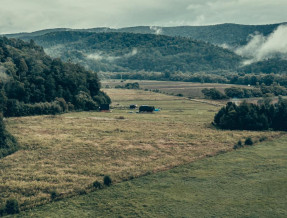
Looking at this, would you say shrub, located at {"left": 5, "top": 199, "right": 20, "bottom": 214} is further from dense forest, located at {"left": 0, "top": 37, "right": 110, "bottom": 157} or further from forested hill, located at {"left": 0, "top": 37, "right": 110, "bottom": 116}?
forested hill, located at {"left": 0, "top": 37, "right": 110, "bottom": 116}

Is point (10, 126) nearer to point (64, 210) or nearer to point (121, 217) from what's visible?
point (64, 210)

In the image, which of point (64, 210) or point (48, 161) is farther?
point (48, 161)

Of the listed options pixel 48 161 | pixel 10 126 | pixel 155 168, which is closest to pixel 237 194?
pixel 155 168

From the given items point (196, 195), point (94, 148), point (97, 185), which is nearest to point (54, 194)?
point (97, 185)

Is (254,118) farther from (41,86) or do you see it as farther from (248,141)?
(41,86)

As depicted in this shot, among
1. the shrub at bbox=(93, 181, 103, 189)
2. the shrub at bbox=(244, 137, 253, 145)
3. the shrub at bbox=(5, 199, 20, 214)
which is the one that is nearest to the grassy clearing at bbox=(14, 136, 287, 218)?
the shrub at bbox=(93, 181, 103, 189)

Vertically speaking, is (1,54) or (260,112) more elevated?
(1,54)

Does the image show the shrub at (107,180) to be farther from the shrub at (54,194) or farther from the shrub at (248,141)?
the shrub at (248,141)
